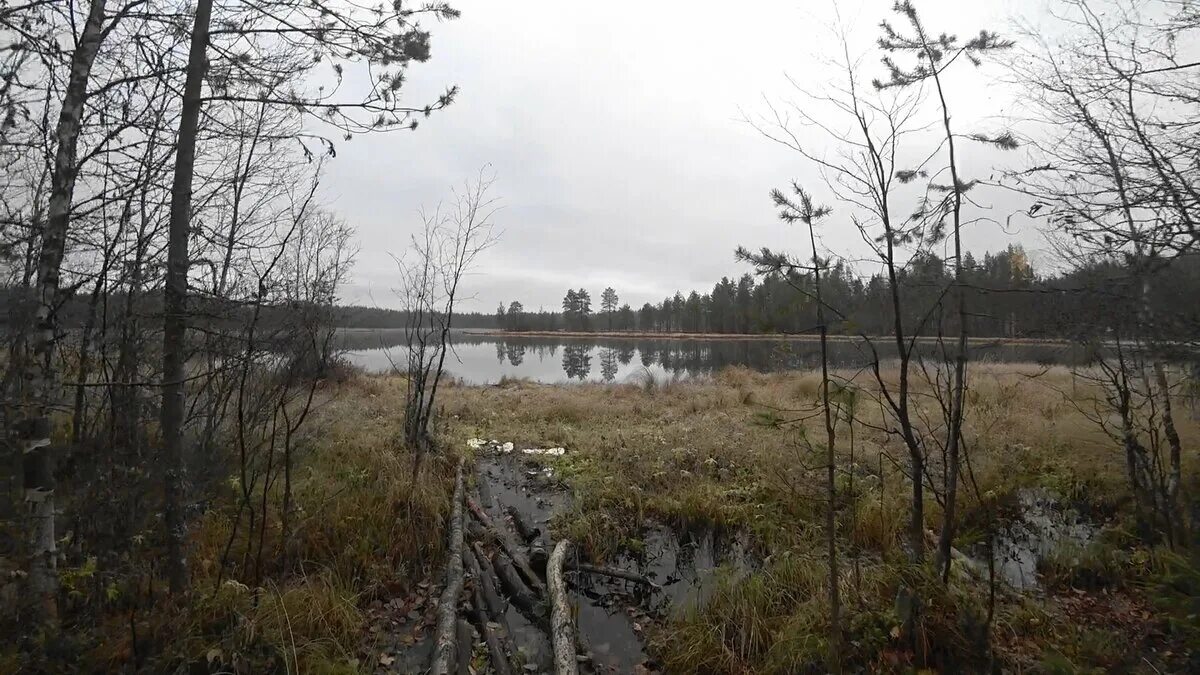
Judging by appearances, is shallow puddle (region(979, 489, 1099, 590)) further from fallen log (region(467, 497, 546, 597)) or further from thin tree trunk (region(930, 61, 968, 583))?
fallen log (region(467, 497, 546, 597))

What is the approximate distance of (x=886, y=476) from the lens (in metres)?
7.28

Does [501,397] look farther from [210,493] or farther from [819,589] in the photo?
[819,589]

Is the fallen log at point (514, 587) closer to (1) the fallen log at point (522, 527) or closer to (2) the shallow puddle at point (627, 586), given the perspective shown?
(2) the shallow puddle at point (627, 586)

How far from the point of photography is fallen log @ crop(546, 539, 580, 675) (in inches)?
135

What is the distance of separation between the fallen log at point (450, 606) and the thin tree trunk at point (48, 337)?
7.13 ft

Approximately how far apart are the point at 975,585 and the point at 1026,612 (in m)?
0.44

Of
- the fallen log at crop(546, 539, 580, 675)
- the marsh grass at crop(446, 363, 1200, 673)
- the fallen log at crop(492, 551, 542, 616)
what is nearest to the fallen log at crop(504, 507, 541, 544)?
the marsh grass at crop(446, 363, 1200, 673)

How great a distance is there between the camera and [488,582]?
468cm

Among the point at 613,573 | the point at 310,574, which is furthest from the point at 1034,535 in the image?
the point at 310,574

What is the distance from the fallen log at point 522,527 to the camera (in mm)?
5848

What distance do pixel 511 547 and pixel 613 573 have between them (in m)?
1.21

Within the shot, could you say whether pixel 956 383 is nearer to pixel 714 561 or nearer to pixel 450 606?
pixel 714 561

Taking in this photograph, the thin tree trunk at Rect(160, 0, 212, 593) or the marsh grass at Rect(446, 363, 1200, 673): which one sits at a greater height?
the thin tree trunk at Rect(160, 0, 212, 593)

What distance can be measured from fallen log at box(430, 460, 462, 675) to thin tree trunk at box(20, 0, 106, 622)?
2.17 m
